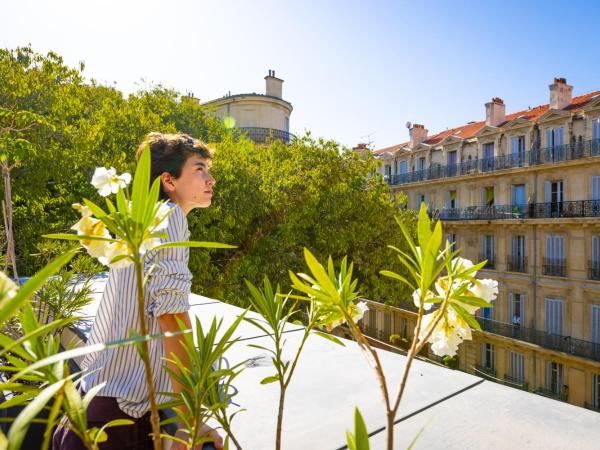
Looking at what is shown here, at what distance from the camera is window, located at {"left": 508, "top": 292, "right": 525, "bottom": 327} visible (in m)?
19.7

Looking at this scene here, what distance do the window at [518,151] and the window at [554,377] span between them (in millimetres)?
9310

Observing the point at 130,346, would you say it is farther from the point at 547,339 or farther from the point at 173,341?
the point at 547,339

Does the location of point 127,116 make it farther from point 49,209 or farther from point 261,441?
point 261,441

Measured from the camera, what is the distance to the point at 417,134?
2717cm

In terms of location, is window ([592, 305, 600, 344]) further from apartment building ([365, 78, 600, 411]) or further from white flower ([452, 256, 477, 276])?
white flower ([452, 256, 477, 276])

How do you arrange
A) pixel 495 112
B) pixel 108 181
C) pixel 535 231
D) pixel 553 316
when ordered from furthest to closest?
pixel 495 112, pixel 535 231, pixel 553 316, pixel 108 181

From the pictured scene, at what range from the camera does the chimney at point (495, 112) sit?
890 inches

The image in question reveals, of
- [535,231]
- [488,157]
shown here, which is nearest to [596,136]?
[535,231]

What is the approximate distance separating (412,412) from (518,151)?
2241 centimetres

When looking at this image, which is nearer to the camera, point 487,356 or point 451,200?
point 487,356

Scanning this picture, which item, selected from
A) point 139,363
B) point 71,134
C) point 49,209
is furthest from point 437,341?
point 49,209

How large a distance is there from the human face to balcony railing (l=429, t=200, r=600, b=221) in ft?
57.9

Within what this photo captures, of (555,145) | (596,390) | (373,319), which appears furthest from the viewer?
(373,319)

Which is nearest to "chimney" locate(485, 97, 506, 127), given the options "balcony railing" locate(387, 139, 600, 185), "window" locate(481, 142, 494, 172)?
"window" locate(481, 142, 494, 172)
